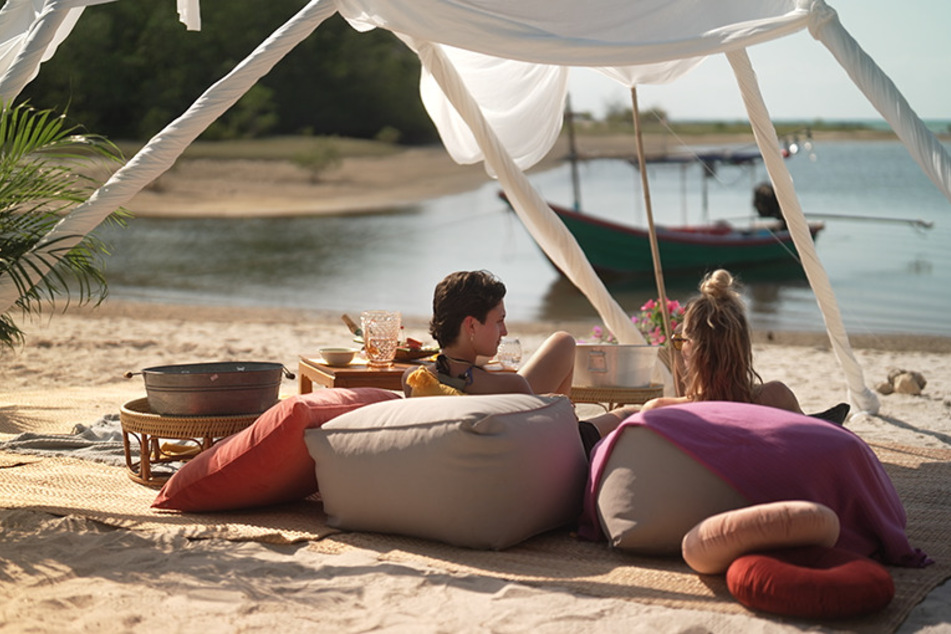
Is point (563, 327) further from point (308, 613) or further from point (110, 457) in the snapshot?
point (308, 613)

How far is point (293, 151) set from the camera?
41406 mm

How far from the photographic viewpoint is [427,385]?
138 inches

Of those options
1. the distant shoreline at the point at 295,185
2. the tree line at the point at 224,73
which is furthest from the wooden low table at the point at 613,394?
the tree line at the point at 224,73

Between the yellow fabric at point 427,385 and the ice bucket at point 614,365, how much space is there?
1.08 m

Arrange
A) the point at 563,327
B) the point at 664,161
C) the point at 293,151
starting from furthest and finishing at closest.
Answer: the point at 293,151 < the point at 664,161 < the point at 563,327

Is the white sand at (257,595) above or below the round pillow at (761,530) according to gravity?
below

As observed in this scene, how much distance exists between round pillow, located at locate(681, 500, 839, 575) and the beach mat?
92 millimetres

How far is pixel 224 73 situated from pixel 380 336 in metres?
40.8

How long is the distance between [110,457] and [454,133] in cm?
240

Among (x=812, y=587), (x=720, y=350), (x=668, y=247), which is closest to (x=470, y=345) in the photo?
(x=720, y=350)

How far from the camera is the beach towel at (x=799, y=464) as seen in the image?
2896 mm

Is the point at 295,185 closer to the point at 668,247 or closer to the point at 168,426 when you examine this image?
the point at 668,247

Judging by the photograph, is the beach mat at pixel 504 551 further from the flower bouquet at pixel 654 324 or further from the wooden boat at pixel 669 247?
the wooden boat at pixel 669 247

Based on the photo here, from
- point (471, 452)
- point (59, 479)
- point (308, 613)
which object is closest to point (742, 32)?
point (471, 452)
